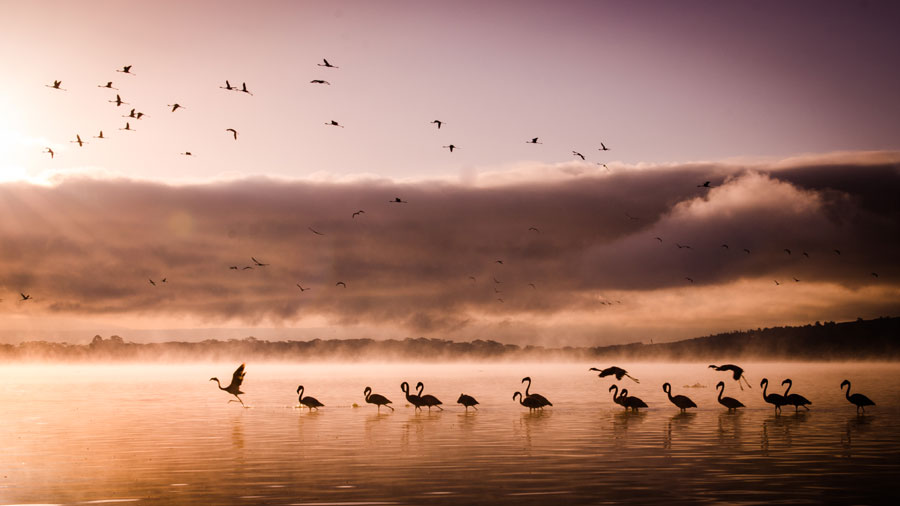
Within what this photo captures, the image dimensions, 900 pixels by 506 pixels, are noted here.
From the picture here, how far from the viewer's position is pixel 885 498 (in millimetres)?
21703

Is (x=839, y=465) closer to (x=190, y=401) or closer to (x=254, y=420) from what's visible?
(x=254, y=420)

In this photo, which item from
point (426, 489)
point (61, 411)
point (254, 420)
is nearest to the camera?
point (426, 489)

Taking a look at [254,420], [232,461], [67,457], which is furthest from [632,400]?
[67,457]

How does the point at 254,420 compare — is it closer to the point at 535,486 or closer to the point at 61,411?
the point at 61,411

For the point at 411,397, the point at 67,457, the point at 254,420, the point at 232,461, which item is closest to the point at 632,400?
the point at 411,397

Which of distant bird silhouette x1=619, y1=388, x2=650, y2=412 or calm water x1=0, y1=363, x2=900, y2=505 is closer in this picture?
calm water x1=0, y1=363, x2=900, y2=505

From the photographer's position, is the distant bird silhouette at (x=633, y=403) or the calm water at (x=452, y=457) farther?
the distant bird silhouette at (x=633, y=403)

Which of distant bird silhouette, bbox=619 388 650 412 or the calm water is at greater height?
distant bird silhouette, bbox=619 388 650 412

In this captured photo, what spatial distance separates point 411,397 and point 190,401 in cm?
2085

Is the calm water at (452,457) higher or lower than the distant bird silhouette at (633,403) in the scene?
lower

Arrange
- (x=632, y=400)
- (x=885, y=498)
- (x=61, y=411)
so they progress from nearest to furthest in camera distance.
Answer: (x=885, y=498)
(x=632, y=400)
(x=61, y=411)

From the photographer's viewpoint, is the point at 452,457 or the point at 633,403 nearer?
the point at 452,457

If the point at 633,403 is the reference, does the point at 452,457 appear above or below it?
below

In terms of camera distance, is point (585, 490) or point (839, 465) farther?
point (839, 465)
